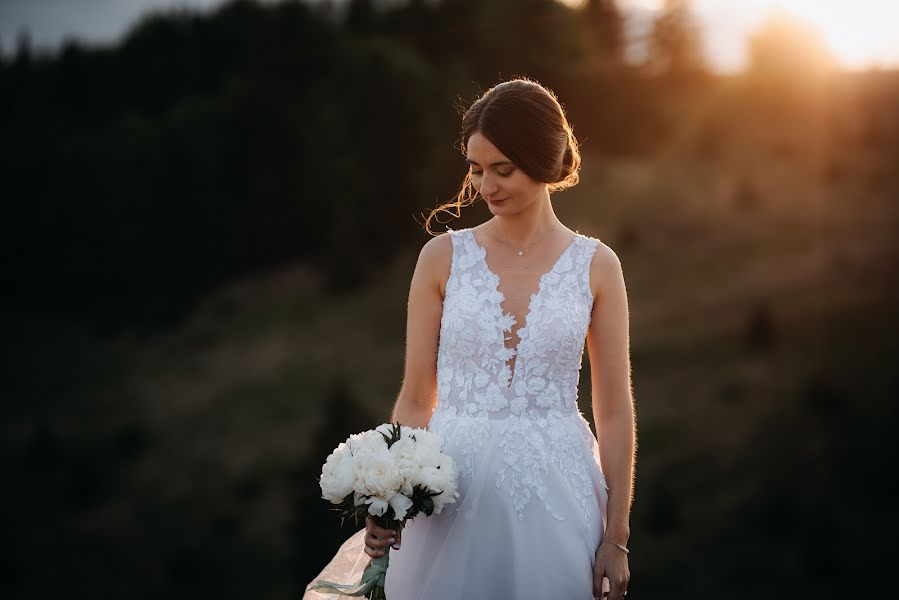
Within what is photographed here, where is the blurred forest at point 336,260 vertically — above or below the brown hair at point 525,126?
above

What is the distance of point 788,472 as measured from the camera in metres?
33.4

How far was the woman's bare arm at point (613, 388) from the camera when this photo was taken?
3.12 m

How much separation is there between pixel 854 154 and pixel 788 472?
17580 mm

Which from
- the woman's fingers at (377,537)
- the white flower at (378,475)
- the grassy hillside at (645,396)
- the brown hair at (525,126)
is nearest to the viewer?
the white flower at (378,475)

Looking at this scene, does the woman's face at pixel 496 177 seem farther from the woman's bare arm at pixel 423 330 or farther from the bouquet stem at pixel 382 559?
the bouquet stem at pixel 382 559

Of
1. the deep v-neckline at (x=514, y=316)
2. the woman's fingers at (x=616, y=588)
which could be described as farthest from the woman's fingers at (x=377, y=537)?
the woman's fingers at (x=616, y=588)

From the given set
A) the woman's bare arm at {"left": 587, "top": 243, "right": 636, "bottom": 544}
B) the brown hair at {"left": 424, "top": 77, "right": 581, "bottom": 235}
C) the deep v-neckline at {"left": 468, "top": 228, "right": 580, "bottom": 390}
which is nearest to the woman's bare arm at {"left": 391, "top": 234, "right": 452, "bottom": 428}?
the deep v-neckline at {"left": 468, "top": 228, "right": 580, "bottom": 390}

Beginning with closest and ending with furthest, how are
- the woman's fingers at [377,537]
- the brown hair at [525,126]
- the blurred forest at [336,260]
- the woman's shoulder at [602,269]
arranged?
1. the woman's fingers at [377,537]
2. the brown hair at [525,126]
3. the woman's shoulder at [602,269]
4. the blurred forest at [336,260]

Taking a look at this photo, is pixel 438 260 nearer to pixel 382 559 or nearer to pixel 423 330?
pixel 423 330

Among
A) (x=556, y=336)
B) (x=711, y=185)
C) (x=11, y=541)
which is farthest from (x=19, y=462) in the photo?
(x=556, y=336)

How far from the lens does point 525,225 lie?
326 centimetres

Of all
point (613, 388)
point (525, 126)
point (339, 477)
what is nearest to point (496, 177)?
point (525, 126)

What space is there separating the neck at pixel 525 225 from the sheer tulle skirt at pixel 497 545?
64 centimetres

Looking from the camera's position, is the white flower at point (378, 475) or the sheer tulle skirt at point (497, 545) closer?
the white flower at point (378, 475)
